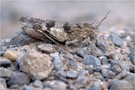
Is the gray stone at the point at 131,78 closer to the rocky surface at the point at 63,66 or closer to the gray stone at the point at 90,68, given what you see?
the rocky surface at the point at 63,66

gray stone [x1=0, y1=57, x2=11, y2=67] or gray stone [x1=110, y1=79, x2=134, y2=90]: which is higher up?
gray stone [x1=0, y1=57, x2=11, y2=67]

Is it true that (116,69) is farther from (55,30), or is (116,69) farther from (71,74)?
(55,30)

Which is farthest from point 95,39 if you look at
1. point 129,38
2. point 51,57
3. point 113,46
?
Result: point 129,38

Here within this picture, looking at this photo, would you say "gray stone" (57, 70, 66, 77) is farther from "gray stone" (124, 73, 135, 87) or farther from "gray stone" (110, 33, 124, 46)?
"gray stone" (110, 33, 124, 46)

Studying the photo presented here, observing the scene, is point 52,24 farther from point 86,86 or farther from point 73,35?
point 86,86

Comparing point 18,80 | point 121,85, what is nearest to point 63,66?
point 18,80

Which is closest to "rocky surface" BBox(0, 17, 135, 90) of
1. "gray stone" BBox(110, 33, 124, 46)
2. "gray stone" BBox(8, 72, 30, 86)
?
"gray stone" BBox(8, 72, 30, 86)
